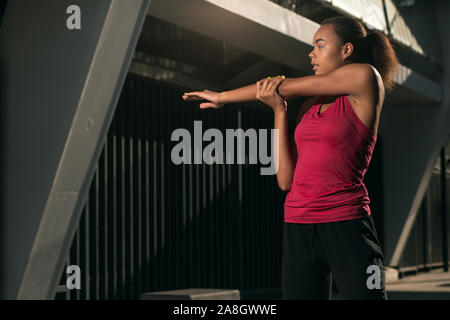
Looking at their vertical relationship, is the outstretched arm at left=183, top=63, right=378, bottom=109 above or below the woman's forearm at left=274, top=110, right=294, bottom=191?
above

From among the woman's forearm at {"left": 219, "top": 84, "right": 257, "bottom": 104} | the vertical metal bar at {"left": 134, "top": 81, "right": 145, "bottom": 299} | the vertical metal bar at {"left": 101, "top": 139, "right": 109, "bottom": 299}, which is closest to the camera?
the woman's forearm at {"left": 219, "top": 84, "right": 257, "bottom": 104}

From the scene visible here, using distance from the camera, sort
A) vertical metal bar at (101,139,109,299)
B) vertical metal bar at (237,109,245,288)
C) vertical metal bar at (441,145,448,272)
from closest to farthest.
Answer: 1. vertical metal bar at (101,139,109,299)
2. vertical metal bar at (237,109,245,288)
3. vertical metal bar at (441,145,448,272)

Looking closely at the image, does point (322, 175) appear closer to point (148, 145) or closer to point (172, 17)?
point (172, 17)

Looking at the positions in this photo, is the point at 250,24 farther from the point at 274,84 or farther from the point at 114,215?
the point at 274,84

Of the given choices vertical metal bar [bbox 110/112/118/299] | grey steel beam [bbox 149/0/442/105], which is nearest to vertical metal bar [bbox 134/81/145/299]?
vertical metal bar [bbox 110/112/118/299]

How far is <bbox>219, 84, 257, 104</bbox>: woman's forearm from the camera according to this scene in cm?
286

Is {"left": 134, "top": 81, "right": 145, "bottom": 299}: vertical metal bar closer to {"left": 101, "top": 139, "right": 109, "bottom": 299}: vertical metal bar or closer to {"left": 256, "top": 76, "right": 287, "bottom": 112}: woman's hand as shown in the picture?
{"left": 101, "top": 139, "right": 109, "bottom": 299}: vertical metal bar

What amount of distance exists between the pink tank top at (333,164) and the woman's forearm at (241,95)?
0.70ft

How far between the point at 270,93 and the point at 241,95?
4.7 inches

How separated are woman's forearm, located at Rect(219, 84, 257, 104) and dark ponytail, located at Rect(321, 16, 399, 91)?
14.7 inches

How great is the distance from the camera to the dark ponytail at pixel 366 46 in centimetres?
290

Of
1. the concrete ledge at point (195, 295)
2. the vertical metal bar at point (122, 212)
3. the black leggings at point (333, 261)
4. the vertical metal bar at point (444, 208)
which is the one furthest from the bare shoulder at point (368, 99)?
the vertical metal bar at point (444, 208)

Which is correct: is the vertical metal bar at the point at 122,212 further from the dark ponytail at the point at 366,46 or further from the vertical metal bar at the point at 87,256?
the dark ponytail at the point at 366,46

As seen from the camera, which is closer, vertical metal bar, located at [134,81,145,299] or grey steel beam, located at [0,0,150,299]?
grey steel beam, located at [0,0,150,299]
